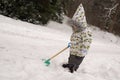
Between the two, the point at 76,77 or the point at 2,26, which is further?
the point at 2,26

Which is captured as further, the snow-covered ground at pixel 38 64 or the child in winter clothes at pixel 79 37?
the child in winter clothes at pixel 79 37

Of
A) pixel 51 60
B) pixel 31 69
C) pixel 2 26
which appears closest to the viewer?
pixel 31 69

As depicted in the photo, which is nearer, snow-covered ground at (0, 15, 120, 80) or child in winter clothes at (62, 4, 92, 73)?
snow-covered ground at (0, 15, 120, 80)

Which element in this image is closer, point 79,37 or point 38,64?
point 38,64

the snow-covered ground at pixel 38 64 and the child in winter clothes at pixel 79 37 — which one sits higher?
the child in winter clothes at pixel 79 37

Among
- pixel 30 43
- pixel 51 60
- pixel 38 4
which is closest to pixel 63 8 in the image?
pixel 38 4

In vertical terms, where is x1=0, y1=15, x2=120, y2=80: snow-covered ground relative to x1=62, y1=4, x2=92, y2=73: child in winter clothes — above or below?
below

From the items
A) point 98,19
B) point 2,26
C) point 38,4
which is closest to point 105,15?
point 98,19

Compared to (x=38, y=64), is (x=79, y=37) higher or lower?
higher

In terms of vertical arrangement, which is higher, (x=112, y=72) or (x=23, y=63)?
(x=23, y=63)

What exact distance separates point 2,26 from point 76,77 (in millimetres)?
4617

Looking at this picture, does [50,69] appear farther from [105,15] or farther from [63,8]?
[105,15]

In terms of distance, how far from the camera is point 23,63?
587 cm

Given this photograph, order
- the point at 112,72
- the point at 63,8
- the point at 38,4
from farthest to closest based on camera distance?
the point at 63,8, the point at 38,4, the point at 112,72
